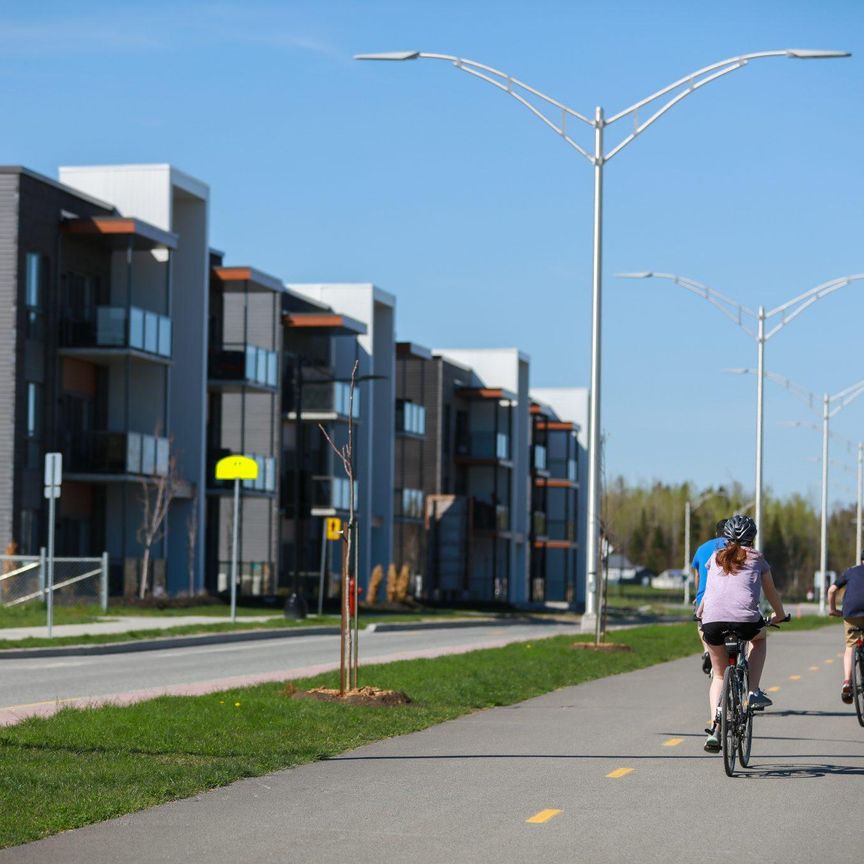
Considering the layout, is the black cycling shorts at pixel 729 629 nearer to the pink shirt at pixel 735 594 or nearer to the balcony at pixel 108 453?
the pink shirt at pixel 735 594

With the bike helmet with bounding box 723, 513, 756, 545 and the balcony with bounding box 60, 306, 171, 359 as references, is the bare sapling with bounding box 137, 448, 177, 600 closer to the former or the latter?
the balcony with bounding box 60, 306, 171, 359

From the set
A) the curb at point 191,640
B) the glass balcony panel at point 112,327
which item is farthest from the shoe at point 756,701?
the glass balcony panel at point 112,327

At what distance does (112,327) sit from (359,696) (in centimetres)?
2983

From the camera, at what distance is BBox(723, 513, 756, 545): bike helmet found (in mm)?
12023

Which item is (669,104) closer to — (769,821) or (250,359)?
(769,821)

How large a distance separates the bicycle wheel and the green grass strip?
281cm

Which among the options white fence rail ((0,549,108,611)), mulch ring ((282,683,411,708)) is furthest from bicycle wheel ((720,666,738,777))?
white fence rail ((0,549,108,611))

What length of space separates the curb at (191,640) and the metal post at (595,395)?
6.44 metres

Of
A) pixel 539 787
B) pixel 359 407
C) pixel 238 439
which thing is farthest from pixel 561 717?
pixel 359 407

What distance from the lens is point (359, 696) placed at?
16.0 m

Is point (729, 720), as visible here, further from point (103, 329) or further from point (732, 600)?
point (103, 329)

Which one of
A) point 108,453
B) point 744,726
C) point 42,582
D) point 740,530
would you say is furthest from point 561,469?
point 744,726

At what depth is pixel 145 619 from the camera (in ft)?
119

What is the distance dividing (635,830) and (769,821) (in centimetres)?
89
